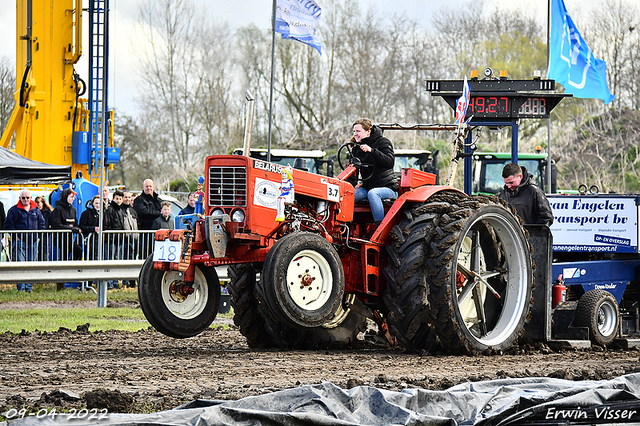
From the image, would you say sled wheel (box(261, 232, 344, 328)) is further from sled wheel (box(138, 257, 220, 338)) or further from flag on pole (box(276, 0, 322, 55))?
flag on pole (box(276, 0, 322, 55))

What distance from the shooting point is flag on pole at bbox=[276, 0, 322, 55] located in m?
18.5

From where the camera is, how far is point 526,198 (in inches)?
363

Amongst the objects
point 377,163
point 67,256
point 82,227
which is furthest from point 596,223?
point 82,227

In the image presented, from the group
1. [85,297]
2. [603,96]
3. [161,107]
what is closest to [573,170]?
[603,96]

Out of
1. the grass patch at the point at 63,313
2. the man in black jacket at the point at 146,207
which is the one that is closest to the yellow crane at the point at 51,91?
the man in black jacket at the point at 146,207

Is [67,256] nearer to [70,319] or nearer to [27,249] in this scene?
[27,249]

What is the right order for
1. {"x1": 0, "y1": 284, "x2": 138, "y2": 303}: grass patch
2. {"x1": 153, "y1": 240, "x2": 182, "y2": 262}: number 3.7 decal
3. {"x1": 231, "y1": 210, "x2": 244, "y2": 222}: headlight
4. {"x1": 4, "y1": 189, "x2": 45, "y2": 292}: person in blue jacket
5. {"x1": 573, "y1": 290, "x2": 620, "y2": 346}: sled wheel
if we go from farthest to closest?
{"x1": 4, "y1": 189, "x2": 45, "y2": 292}: person in blue jacket → {"x1": 0, "y1": 284, "x2": 138, "y2": 303}: grass patch → {"x1": 573, "y1": 290, "x2": 620, "y2": 346}: sled wheel → {"x1": 231, "y1": 210, "x2": 244, "y2": 222}: headlight → {"x1": 153, "y1": 240, "x2": 182, "y2": 262}: number 3.7 decal

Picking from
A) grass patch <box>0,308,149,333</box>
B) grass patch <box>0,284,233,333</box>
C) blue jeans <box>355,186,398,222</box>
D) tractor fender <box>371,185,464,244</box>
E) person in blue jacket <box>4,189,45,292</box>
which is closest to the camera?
tractor fender <box>371,185,464,244</box>

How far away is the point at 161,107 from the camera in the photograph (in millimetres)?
41094

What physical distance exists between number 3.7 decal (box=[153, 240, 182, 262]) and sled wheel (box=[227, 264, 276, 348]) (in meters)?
0.96

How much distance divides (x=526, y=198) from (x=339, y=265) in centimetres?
272

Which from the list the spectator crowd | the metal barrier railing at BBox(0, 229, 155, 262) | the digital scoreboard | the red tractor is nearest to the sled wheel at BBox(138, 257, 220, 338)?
the red tractor

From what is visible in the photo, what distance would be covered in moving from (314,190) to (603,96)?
46.9 feet

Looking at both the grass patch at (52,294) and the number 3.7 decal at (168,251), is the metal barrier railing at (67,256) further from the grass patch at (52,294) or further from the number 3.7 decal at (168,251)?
the number 3.7 decal at (168,251)
